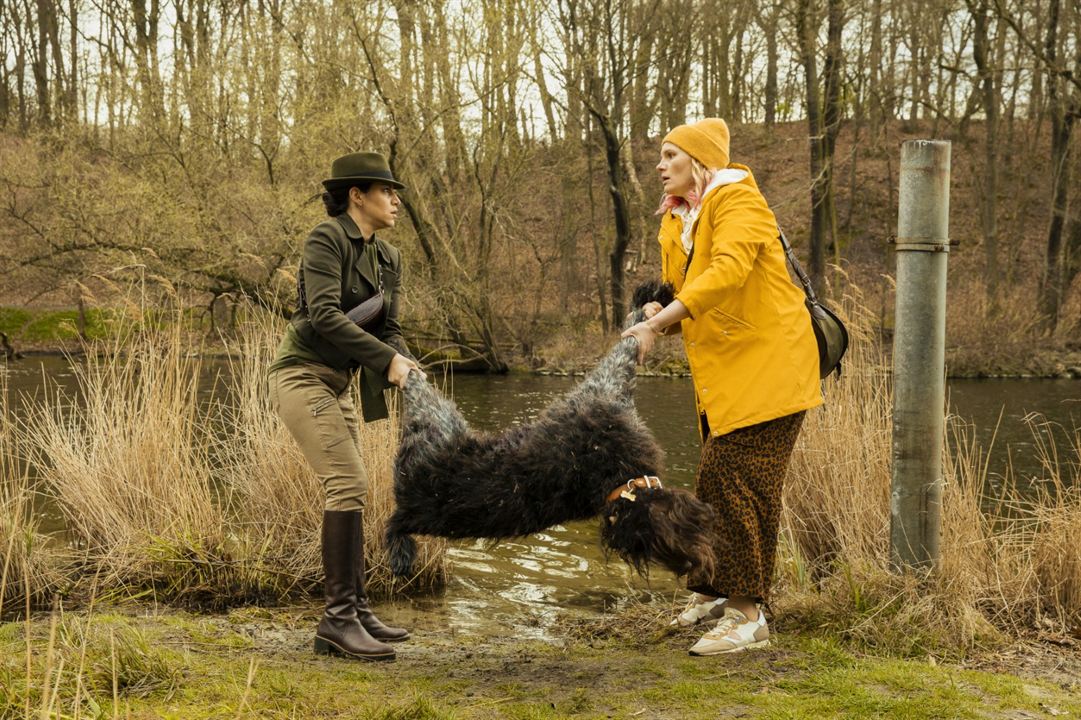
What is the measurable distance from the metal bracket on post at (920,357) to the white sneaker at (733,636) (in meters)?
0.69

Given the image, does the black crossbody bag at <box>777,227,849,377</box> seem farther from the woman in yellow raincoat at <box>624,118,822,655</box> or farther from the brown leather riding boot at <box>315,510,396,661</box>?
the brown leather riding boot at <box>315,510,396,661</box>

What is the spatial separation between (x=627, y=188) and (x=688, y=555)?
75.0 feet

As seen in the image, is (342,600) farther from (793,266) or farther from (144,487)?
(793,266)

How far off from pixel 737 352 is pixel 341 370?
1589 millimetres

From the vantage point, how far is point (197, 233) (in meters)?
17.6

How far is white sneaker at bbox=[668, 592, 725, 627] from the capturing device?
4.00m

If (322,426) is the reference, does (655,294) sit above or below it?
above

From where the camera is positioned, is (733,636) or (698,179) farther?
(698,179)

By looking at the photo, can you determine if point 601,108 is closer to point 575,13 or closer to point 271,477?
point 575,13

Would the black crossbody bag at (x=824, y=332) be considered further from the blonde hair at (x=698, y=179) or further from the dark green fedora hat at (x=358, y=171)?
the dark green fedora hat at (x=358, y=171)

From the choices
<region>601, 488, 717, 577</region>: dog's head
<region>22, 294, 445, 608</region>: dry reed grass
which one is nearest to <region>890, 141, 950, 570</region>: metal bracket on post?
<region>601, 488, 717, 577</region>: dog's head

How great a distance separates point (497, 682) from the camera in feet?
10.9

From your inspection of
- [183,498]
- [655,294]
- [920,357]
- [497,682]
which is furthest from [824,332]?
[183,498]

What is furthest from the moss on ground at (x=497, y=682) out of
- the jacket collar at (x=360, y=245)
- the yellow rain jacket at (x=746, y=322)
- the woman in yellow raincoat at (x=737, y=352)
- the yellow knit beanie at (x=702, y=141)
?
the yellow knit beanie at (x=702, y=141)
